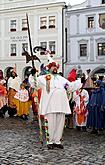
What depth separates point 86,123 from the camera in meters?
10.7

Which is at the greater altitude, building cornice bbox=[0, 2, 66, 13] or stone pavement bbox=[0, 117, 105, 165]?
building cornice bbox=[0, 2, 66, 13]

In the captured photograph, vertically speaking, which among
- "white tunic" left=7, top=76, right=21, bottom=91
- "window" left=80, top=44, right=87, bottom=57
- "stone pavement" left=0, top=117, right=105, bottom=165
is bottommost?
"stone pavement" left=0, top=117, right=105, bottom=165

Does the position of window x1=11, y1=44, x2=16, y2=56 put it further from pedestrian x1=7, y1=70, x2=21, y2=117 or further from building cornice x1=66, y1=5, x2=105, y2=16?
pedestrian x1=7, y1=70, x2=21, y2=117

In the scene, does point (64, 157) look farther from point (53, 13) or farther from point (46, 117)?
point (53, 13)

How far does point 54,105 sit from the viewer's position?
7723 mm

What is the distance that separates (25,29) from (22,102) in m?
25.3

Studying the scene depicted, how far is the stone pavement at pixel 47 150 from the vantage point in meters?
6.29

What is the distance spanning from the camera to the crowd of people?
25.4 ft

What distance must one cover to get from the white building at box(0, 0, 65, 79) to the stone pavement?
2757cm

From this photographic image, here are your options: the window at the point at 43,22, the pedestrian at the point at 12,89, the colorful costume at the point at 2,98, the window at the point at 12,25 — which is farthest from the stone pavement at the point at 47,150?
the window at the point at 12,25

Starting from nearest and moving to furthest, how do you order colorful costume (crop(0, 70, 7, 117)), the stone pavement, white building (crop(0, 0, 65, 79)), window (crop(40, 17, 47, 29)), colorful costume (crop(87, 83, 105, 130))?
the stone pavement, colorful costume (crop(87, 83, 105, 130)), colorful costume (crop(0, 70, 7, 117)), white building (crop(0, 0, 65, 79)), window (crop(40, 17, 47, 29))

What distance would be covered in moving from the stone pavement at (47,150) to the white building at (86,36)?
84.2ft

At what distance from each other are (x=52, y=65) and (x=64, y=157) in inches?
87.3

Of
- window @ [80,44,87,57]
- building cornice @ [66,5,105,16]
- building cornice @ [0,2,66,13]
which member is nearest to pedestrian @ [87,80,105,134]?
building cornice @ [66,5,105,16]
